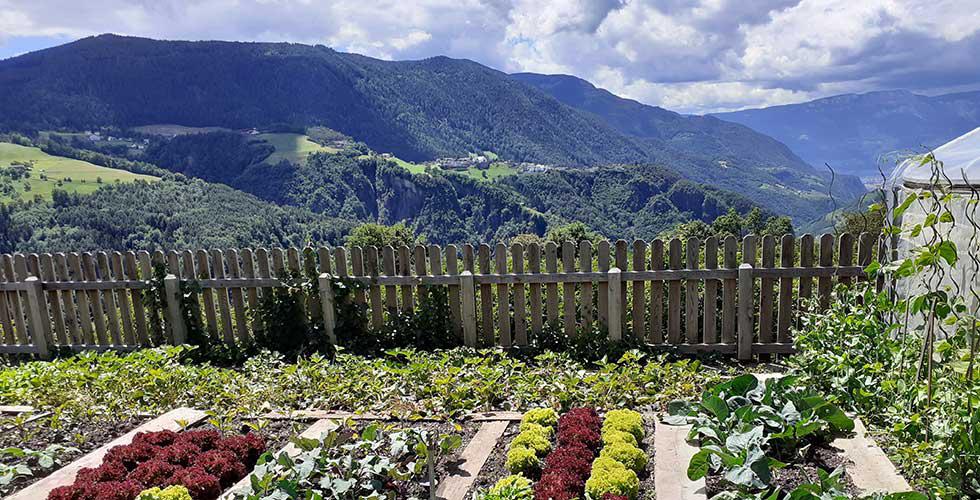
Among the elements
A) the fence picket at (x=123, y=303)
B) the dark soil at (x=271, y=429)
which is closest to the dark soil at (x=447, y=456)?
the dark soil at (x=271, y=429)

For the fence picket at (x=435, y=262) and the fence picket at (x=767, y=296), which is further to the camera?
the fence picket at (x=435, y=262)

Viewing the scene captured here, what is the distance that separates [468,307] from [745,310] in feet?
9.69

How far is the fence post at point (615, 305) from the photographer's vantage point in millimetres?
6191

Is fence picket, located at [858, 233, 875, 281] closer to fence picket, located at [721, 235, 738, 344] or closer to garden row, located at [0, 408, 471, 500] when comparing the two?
fence picket, located at [721, 235, 738, 344]

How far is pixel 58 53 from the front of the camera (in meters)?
173

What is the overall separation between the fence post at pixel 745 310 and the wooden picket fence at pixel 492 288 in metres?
0.01

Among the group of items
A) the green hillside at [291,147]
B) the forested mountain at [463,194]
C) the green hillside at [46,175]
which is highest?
the green hillside at [291,147]

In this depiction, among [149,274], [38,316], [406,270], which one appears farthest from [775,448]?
[38,316]

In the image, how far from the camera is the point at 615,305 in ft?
20.5

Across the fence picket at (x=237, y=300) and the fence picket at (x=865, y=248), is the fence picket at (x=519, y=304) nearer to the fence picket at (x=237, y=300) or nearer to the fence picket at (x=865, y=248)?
the fence picket at (x=237, y=300)

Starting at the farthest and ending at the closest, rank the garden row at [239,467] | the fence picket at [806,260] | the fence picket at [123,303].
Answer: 1. the fence picket at [123,303]
2. the fence picket at [806,260]
3. the garden row at [239,467]

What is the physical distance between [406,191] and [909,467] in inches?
4916

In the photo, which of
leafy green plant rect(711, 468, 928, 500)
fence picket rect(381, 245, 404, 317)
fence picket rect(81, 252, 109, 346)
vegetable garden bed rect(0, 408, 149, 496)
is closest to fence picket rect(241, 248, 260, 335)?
fence picket rect(381, 245, 404, 317)

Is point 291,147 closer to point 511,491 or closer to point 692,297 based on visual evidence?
point 692,297
